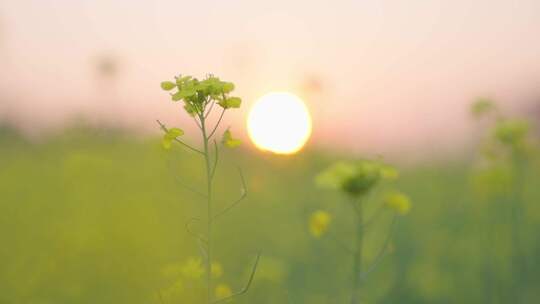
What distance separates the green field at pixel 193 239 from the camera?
334 cm

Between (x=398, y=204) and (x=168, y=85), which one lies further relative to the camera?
(x=398, y=204)

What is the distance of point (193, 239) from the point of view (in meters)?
4.44

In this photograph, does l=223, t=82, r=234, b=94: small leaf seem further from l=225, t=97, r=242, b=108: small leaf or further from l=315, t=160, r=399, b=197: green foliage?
l=315, t=160, r=399, b=197: green foliage

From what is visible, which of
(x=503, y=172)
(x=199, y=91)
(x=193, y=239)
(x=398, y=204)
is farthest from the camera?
(x=503, y=172)

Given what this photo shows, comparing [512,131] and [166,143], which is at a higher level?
[512,131]

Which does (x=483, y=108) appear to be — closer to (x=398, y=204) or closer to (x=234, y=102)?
(x=398, y=204)

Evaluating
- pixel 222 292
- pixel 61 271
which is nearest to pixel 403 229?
pixel 61 271

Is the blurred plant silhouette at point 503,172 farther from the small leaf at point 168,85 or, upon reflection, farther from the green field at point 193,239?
the small leaf at point 168,85

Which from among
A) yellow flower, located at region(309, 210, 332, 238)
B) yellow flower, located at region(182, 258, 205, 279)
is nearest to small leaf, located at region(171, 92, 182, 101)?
yellow flower, located at region(182, 258, 205, 279)

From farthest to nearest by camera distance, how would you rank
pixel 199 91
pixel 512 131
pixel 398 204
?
pixel 512 131 < pixel 398 204 < pixel 199 91

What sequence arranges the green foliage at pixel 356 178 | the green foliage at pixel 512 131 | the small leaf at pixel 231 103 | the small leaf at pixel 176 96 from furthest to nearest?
the green foliage at pixel 512 131
the green foliage at pixel 356 178
the small leaf at pixel 231 103
the small leaf at pixel 176 96

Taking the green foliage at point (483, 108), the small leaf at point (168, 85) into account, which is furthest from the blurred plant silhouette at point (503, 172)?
the small leaf at point (168, 85)

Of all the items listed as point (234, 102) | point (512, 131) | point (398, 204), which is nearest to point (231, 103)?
point (234, 102)

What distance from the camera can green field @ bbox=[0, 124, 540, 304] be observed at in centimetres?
334
